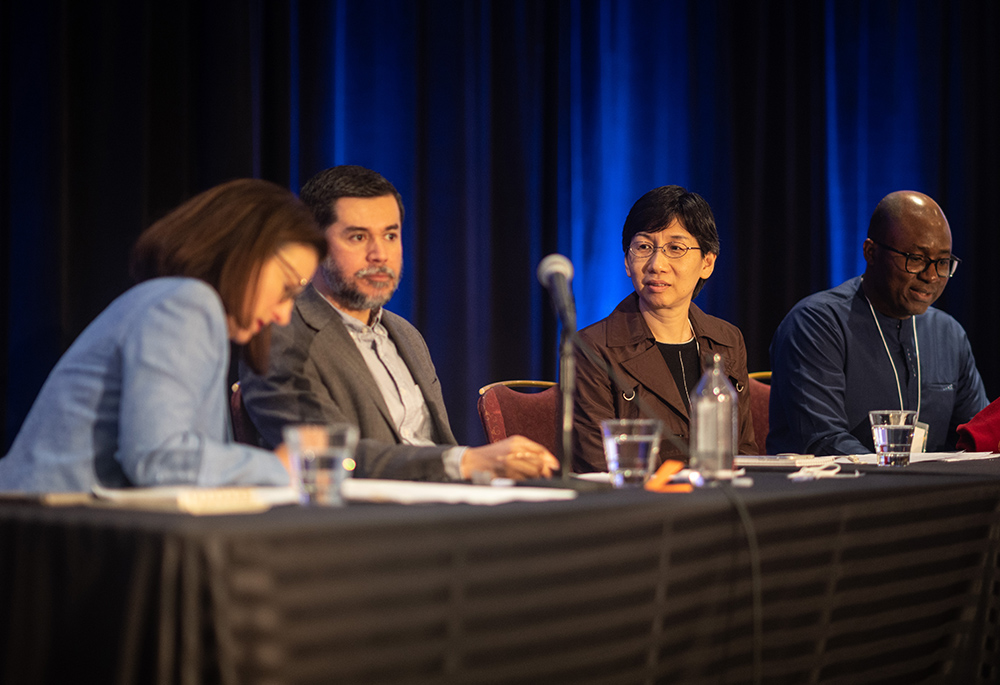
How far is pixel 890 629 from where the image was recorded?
1640mm

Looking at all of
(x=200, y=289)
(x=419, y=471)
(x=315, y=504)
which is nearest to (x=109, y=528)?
(x=315, y=504)

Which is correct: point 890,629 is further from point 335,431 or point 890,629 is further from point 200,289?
point 200,289

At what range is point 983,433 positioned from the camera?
2.68 m

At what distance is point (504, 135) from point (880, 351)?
168 centimetres

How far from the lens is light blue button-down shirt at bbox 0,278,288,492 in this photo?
1.38 meters

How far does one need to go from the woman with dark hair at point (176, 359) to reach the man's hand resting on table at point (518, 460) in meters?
0.41

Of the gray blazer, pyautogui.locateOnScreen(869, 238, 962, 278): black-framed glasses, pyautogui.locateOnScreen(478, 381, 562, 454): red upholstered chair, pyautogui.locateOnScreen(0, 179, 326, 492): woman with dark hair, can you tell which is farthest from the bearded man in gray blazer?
pyautogui.locateOnScreen(869, 238, 962, 278): black-framed glasses

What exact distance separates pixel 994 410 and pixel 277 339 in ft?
Result: 6.21

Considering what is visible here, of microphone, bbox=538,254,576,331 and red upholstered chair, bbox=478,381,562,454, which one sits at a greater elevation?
microphone, bbox=538,254,576,331

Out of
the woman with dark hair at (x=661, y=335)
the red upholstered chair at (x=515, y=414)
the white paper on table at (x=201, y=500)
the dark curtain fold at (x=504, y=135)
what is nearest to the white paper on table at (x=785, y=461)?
the woman with dark hair at (x=661, y=335)

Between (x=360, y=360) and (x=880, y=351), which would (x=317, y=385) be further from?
(x=880, y=351)

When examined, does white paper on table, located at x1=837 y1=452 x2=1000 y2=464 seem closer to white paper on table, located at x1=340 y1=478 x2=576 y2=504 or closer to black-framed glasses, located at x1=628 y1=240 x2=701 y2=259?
black-framed glasses, located at x1=628 y1=240 x2=701 y2=259

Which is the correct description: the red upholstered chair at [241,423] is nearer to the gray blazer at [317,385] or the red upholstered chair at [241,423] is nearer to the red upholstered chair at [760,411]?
the gray blazer at [317,385]

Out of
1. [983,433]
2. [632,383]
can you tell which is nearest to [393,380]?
[632,383]
